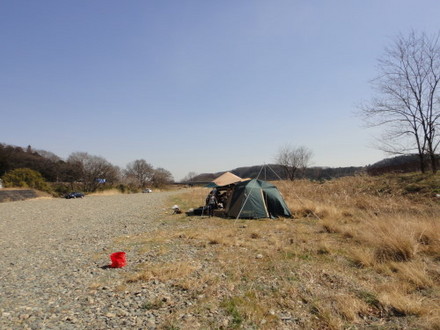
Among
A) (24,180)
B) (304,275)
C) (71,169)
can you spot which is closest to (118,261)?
(304,275)

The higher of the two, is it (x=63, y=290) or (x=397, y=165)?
(x=397, y=165)

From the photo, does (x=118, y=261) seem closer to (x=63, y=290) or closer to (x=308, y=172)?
(x=63, y=290)

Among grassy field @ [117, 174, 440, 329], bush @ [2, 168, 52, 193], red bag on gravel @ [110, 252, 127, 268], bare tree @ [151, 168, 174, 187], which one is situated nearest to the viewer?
grassy field @ [117, 174, 440, 329]

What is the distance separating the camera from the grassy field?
3.65 metres

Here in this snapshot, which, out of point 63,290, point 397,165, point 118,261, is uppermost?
point 397,165

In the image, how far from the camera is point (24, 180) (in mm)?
39469

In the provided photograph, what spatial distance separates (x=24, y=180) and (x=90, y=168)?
595 inches

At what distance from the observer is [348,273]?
525cm

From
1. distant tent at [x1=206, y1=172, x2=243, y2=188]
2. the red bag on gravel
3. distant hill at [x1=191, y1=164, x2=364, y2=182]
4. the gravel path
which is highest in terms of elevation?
distant hill at [x1=191, y1=164, x2=364, y2=182]

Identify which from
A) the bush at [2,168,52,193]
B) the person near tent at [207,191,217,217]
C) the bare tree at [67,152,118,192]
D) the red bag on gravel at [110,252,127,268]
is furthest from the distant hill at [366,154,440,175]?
the bare tree at [67,152,118,192]

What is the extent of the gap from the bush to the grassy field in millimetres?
37905

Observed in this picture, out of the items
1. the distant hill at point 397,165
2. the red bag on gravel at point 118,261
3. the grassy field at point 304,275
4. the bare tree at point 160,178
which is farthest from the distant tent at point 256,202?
the bare tree at point 160,178

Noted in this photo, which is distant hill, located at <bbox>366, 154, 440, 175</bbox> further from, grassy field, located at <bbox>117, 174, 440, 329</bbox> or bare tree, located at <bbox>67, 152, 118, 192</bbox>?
bare tree, located at <bbox>67, 152, 118, 192</bbox>

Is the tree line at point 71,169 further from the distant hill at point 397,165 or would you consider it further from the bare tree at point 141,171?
the distant hill at point 397,165
